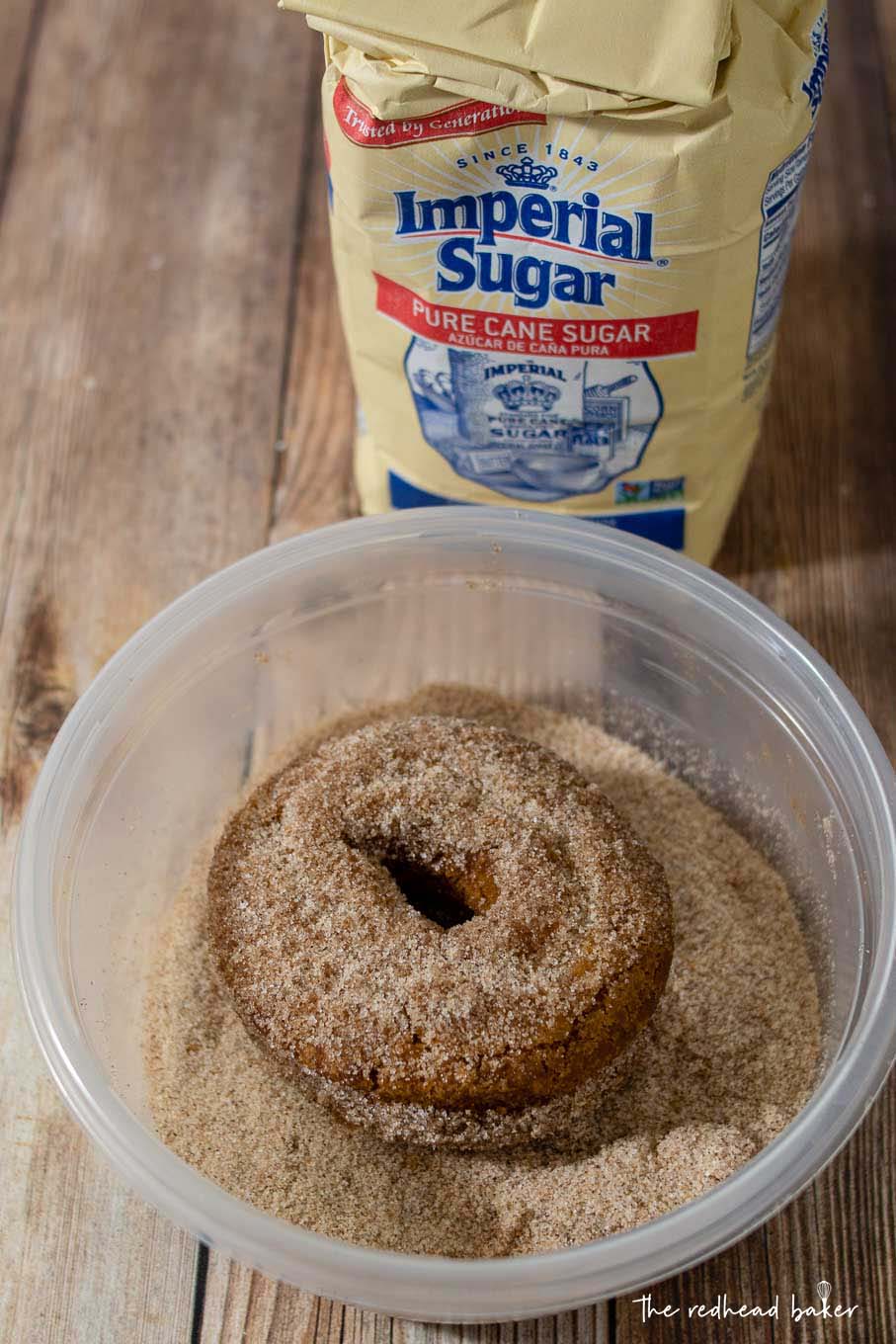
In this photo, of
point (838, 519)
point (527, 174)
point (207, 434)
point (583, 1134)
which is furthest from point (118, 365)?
point (583, 1134)

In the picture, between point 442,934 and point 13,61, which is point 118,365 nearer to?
point 13,61

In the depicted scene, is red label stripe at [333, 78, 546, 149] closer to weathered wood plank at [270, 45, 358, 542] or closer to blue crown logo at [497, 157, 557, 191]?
blue crown logo at [497, 157, 557, 191]

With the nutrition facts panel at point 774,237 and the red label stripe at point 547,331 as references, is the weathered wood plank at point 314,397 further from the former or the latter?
the nutrition facts panel at point 774,237

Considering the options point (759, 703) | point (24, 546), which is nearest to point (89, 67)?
point (24, 546)

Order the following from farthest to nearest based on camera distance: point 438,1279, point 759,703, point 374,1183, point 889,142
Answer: point 889,142 → point 759,703 → point 374,1183 → point 438,1279

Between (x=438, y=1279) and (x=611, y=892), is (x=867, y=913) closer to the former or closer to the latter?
(x=611, y=892)

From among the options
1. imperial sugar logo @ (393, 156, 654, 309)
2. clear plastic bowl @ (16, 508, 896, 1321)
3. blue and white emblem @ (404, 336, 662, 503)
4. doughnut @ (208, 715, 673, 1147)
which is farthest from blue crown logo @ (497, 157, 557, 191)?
doughnut @ (208, 715, 673, 1147)

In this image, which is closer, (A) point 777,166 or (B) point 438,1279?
(B) point 438,1279
